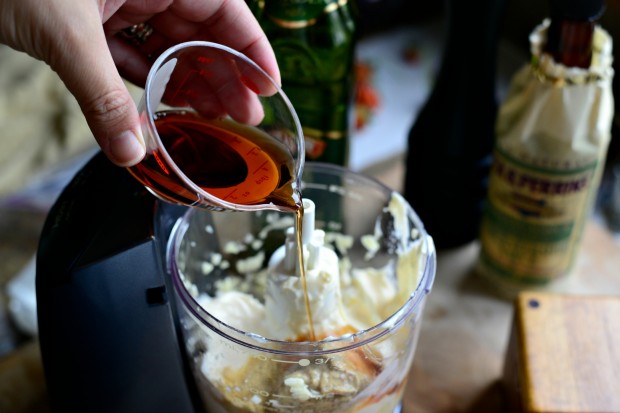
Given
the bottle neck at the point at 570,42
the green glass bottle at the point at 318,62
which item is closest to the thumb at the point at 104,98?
the green glass bottle at the point at 318,62

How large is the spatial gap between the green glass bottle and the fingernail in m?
0.29

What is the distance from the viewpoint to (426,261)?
1.95ft

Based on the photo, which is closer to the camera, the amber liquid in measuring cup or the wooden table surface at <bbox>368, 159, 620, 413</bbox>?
the amber liquid in measuring cup

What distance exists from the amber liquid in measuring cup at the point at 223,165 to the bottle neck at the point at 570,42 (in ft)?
0.92

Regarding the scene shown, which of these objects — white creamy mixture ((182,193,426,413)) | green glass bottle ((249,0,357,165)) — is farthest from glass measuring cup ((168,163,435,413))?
green glass bottle ((249,0,357,165))

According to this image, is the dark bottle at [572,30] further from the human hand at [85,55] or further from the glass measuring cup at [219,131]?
the human hand at [85,55]

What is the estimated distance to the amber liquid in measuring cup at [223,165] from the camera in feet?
1.68

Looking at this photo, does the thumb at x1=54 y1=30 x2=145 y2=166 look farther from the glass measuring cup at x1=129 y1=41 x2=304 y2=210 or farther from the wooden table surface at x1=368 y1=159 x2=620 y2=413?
the wooden table surface at x1=368 y1=159 x2=620 y2=413

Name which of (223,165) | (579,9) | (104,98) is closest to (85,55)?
(104,98)

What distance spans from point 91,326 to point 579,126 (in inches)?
18.2

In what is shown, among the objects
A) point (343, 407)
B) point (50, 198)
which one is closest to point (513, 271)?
point (343, 407)

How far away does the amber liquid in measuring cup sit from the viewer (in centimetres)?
51

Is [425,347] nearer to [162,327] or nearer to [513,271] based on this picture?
[513,271]

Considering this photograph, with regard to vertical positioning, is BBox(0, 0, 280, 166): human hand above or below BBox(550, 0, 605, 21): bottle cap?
above
